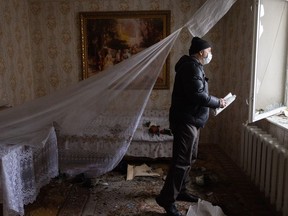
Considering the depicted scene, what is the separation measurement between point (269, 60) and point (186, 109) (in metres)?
0.98

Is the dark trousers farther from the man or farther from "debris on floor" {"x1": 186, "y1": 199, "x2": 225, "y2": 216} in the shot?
"debris on floor" {"x1": 186, "y1": 199, "x2": 225, "y2": 216}

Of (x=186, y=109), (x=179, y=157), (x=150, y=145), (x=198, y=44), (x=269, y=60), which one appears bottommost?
(x=150, y=145)

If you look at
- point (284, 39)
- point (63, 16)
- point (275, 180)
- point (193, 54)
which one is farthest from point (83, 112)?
point (63, 16)

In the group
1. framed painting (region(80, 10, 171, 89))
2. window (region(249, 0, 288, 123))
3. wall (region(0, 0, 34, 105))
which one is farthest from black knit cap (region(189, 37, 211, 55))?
wall (region(0, 0, 34, 105))

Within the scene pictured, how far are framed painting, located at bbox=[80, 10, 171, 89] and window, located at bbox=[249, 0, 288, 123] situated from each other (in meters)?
1.61

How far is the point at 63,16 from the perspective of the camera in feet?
12.4

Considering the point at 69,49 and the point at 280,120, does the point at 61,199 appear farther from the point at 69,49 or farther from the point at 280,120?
the point at 69,49

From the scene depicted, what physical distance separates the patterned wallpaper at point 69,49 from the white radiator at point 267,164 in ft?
2.18

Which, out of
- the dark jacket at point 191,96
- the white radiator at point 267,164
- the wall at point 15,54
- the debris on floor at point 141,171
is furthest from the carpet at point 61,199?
the white radiator at point 267,164

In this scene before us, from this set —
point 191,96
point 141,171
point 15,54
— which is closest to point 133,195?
point 141,171

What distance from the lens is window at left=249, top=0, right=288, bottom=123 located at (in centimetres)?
223

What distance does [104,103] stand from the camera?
1.92 m

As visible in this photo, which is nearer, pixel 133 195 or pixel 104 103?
pixel 104 103

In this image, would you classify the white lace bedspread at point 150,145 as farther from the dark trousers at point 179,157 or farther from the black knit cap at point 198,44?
the black knit cap at point 198,44
